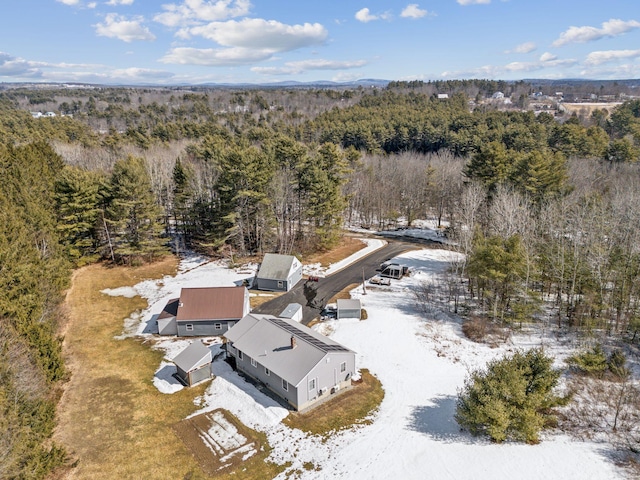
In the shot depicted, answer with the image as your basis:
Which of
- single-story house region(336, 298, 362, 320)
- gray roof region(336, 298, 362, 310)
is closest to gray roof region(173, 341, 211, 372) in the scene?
single-story house region(336, 298, 362, 320)

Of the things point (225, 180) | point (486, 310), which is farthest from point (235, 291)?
point (486, 310)

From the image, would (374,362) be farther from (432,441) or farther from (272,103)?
(272,103)

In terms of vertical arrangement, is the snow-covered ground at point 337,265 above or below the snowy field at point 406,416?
above

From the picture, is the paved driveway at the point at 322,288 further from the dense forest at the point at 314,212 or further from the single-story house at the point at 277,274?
the dense forest at the point at 314,212

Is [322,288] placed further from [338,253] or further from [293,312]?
[338,253]

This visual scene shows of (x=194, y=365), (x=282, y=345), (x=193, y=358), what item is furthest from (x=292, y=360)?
(x=193, y=358)

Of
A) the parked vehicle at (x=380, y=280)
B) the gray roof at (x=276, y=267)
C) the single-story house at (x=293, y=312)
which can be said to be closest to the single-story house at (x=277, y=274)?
the gray roof at (x=276, y=267)

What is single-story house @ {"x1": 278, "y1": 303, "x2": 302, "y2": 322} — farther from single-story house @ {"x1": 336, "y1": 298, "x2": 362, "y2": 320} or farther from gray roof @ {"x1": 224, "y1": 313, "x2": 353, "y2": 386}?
gray roof @ {"x1": 224, "y1": 313, "x2": 353, "y2": 386}
